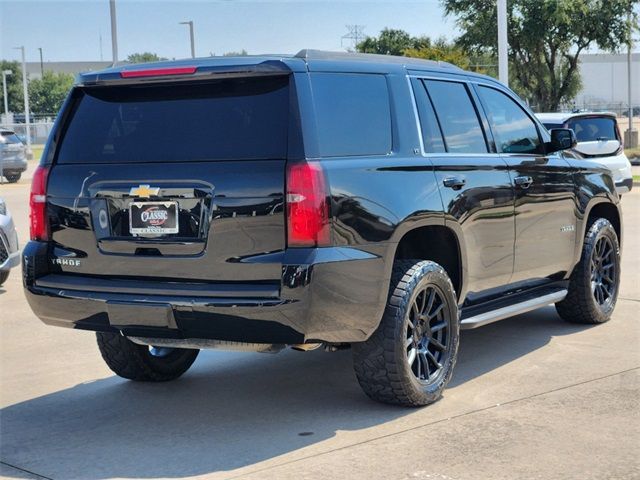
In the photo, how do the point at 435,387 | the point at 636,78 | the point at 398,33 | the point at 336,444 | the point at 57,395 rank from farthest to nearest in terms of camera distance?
the point at 636,78 < the point at 398,33 < the point at 57,395 < the point at 435,387 < the point at 336,444

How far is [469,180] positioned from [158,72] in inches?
79.8

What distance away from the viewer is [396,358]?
5.51m

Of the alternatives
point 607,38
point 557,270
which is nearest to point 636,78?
point 607,38

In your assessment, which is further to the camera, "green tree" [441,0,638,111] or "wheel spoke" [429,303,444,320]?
"green tree" [441,0,638,111]

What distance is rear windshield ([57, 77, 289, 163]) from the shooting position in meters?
5.29

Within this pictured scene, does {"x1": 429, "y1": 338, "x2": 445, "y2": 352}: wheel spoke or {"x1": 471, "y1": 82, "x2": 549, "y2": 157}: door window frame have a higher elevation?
{"x1": 471, "y1": 82, "x2": 549, "y2": 157}: door window frame

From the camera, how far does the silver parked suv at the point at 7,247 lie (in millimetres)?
9906

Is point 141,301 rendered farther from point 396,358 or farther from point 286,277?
point 396,358

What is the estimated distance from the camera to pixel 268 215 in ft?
16.9

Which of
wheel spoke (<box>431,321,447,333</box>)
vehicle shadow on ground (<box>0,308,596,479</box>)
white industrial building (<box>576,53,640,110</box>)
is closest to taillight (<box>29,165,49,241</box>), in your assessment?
vehicle shadow on ground (<box>0,308,596,479</box>)

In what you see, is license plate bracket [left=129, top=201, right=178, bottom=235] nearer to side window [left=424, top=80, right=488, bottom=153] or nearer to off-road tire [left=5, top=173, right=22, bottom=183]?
side window [left=424, top=80, right=488, bottom=153]

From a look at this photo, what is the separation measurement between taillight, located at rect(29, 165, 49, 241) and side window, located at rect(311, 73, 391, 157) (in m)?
1.62

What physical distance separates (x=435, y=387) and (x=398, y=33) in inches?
3283

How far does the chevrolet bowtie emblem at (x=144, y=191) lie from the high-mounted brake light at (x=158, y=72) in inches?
23.8
